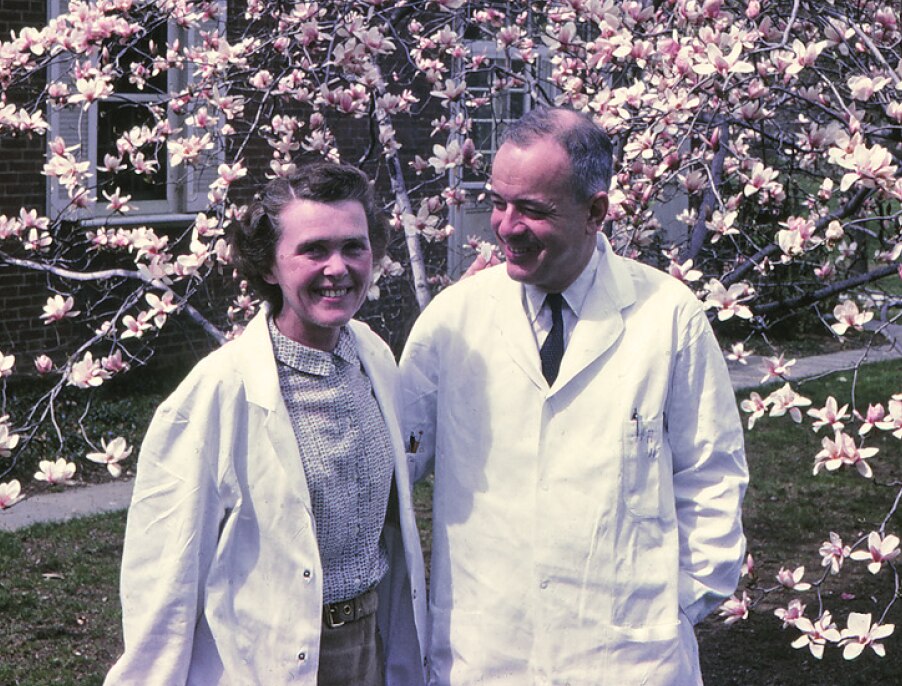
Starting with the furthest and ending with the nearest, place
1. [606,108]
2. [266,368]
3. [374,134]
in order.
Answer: [374,134]
[606,108]
[266,368]

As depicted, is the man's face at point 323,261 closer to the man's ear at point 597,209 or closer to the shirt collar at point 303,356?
the shirt collar at point 303,356

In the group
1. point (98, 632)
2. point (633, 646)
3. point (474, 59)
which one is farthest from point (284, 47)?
point (633, 646)

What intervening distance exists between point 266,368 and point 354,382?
0.24 metres

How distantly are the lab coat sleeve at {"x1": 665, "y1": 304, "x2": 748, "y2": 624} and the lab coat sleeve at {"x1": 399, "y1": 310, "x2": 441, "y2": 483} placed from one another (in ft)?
1.85

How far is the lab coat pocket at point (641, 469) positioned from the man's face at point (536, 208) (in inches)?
16.0

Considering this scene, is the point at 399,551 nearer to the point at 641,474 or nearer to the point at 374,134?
the point at 641,474

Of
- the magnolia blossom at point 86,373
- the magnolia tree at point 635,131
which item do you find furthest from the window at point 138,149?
the magnolia blossom at point 86,373

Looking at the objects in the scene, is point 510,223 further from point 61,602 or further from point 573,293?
point 61,602

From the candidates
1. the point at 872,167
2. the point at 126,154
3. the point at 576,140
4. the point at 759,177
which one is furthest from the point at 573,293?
the point at 126,154

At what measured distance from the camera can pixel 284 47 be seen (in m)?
5.77

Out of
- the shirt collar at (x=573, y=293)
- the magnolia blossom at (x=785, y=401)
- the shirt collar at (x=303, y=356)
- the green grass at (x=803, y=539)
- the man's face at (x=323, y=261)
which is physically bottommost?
the green grass at (x=803, y=539)

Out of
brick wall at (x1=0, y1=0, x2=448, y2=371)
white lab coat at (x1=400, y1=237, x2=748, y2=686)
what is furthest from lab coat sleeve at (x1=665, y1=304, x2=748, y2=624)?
brick wall at (x1=0, y1=0, x2=448, y2=371)

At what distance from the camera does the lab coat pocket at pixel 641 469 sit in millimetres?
2977

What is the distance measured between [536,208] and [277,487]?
82 cm
